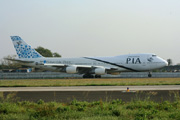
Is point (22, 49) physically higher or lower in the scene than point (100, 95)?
higher

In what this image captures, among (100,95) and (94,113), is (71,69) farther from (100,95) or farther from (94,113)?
(94,113)

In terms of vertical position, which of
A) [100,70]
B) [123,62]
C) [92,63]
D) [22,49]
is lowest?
[100,70]

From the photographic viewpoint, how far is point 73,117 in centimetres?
818

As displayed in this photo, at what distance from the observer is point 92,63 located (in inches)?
1684

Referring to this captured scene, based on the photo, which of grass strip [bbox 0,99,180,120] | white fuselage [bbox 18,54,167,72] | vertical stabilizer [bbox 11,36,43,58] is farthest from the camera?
vertical stabilizer [bbox 11,36,43,58]

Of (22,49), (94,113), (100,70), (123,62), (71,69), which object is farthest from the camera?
(22,49)

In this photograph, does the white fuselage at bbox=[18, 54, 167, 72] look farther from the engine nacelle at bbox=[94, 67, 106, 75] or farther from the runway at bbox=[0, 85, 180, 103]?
the runway at bbox=[0, 85, 180, 103]

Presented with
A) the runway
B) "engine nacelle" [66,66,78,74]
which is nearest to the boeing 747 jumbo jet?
"engine nacelle" [66,66,78,74]

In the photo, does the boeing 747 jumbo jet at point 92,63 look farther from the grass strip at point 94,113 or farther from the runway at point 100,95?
the grass strip at point 94,113

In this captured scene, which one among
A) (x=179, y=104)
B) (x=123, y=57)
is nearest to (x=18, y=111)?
(x=179, y=104)

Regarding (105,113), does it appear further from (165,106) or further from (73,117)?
(165,106)

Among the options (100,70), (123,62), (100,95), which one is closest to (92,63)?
(100,70)

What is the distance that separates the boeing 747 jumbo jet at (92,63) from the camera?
39.6 meters

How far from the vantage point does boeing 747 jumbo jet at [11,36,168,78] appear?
39.6 metres
